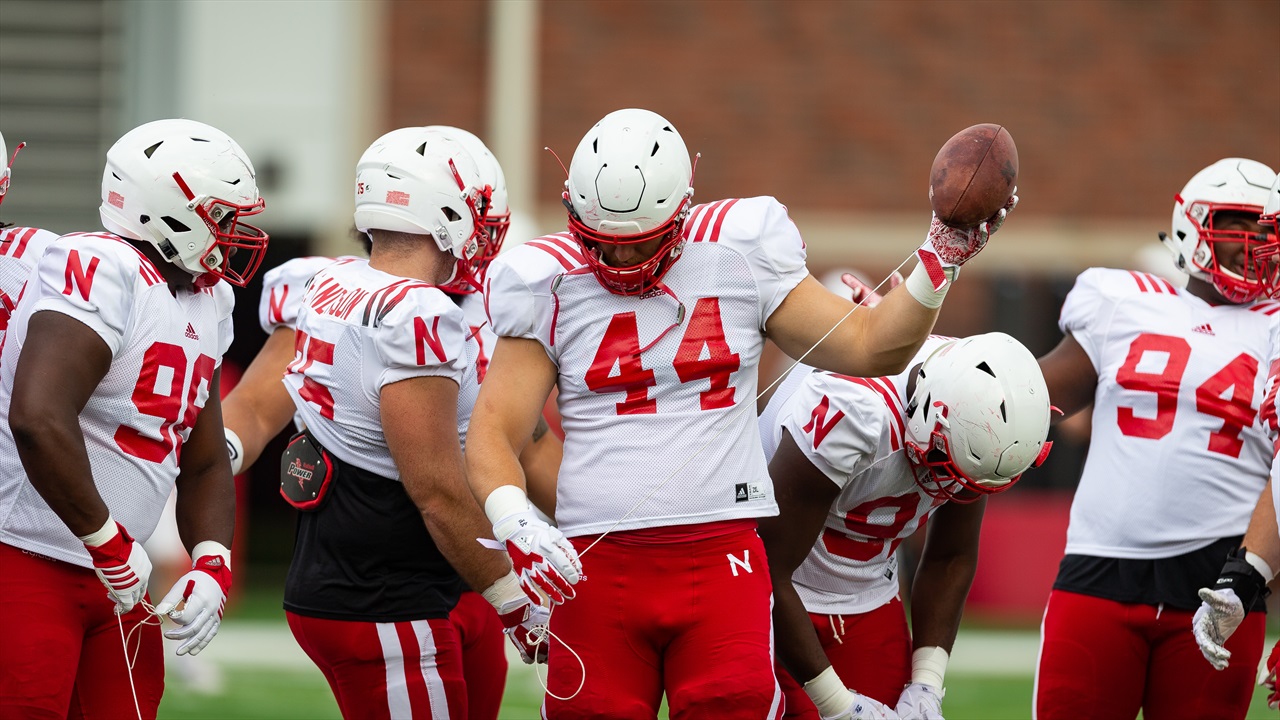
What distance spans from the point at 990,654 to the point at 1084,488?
16.5ft

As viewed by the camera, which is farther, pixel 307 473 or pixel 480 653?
pixel 480 653

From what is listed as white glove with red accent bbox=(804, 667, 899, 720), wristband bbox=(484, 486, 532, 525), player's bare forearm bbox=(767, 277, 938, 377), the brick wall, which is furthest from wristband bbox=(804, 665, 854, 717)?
the brick wall

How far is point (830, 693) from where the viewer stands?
12.6 ft

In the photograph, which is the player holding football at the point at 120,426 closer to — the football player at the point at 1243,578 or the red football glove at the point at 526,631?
the red football glove at the point at 526,631

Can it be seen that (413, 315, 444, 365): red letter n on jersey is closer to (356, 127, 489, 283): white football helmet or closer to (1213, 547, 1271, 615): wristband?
(356, 127, 489, 283): white football helmet

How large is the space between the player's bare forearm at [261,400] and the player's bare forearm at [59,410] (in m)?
1.17

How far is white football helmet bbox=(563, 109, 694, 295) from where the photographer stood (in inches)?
135

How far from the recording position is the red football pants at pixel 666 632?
11.2ft

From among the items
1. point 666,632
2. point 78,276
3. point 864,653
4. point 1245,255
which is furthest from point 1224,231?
point 78,276

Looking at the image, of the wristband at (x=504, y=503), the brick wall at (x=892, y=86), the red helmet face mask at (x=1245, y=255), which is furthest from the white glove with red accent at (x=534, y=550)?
the brick wall at (x=892, y=86)

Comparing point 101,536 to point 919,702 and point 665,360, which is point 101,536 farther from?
point 919,702

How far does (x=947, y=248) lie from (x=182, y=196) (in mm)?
1806

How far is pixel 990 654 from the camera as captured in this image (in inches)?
366

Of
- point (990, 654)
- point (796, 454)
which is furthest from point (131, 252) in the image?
point (990, 654)
